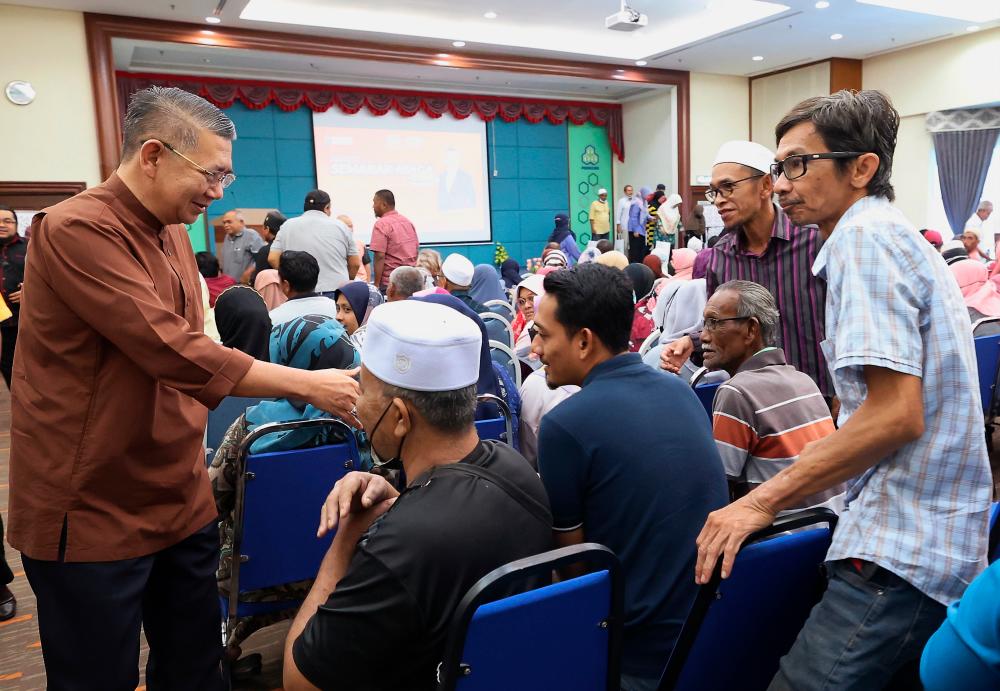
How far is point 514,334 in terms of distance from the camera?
4.84m

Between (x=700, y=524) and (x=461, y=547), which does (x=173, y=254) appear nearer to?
(x=461, y=547)

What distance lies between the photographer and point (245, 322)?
2.77 meters

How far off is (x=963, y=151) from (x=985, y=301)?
8602mm

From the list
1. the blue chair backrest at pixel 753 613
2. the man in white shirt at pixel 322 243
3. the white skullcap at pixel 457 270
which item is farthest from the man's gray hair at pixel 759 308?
the man in white shirt at pixel 322 243

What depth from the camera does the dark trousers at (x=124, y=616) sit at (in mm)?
1435

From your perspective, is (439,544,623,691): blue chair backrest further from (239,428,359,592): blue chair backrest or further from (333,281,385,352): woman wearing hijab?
(333,281,385,352): woman wearing hijab

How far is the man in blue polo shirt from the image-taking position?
4.33ft

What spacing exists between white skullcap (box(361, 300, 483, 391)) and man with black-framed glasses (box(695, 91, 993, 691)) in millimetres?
Answer: 496

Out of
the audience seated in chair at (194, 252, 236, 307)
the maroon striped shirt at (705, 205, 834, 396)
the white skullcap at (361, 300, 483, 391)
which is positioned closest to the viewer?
the white skullcap at (361, 300, 483, 391)

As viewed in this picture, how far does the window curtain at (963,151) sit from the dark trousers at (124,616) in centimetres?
1304

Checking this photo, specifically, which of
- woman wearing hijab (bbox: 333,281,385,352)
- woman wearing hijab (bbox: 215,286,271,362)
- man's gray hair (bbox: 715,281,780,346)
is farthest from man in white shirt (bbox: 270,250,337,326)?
man's gray hair (bbox: 715,281,780,346)

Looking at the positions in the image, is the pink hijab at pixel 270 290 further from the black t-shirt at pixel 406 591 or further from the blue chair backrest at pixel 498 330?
the black t-shirt at pixel 406 591

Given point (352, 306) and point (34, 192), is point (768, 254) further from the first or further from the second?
point (34, 192)

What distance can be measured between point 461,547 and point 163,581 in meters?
0.92
